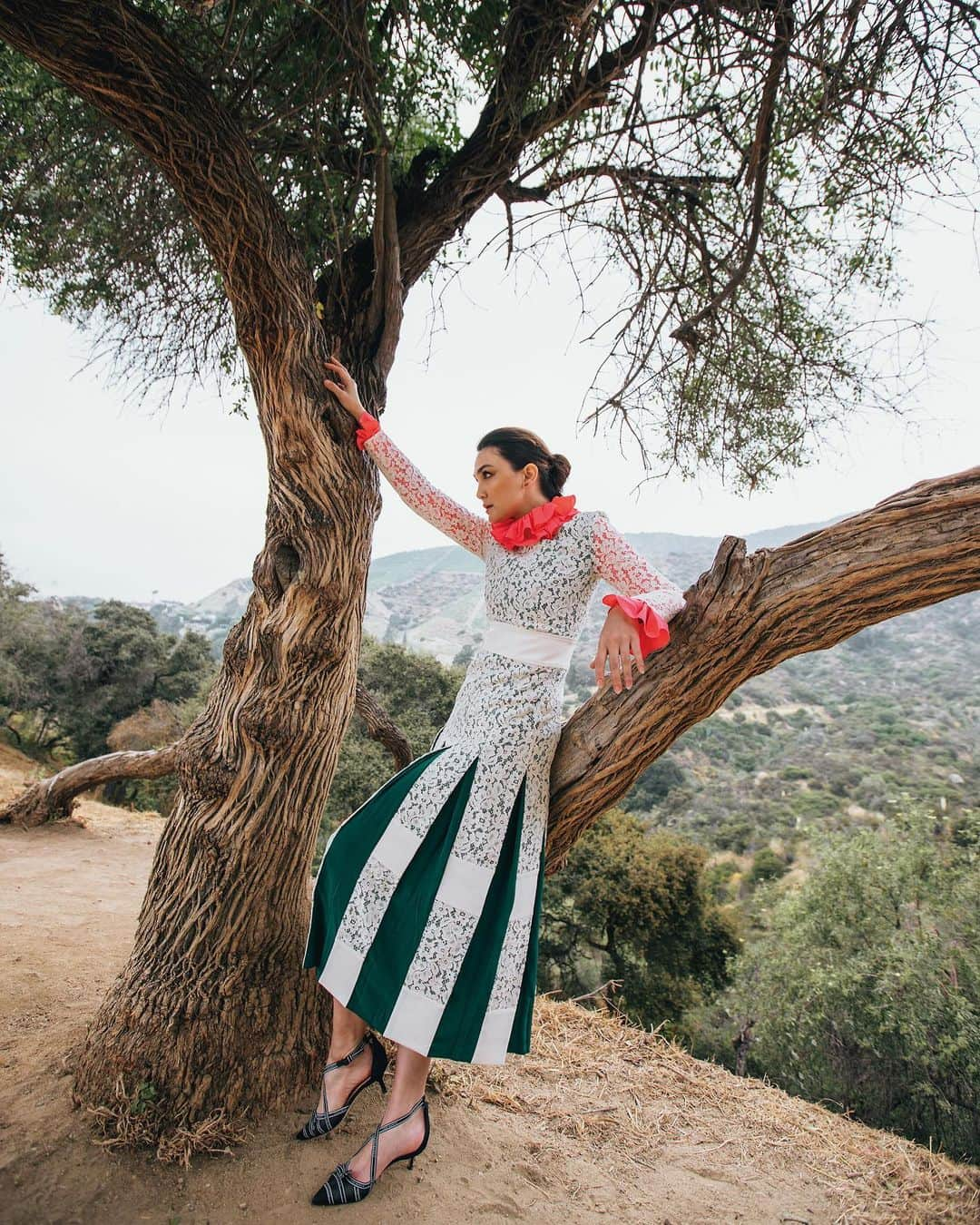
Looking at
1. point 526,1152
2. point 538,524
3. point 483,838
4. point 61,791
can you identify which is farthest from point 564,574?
point 61,791

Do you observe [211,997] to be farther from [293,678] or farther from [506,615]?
[506,615]

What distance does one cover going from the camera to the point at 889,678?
139ft

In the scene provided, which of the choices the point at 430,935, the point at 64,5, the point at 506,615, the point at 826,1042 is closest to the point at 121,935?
the point at 430,935

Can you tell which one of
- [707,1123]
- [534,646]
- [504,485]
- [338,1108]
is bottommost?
[707,1123]

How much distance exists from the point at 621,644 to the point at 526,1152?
6.25ft

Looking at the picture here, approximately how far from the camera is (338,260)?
9.80 feet

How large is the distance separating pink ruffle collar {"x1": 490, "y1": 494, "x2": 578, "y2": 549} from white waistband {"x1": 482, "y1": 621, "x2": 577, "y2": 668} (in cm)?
27

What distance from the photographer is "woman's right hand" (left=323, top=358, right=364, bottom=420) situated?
102 inches

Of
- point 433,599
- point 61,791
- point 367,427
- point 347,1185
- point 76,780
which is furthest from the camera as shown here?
point 433,599

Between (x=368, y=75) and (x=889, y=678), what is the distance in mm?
46434

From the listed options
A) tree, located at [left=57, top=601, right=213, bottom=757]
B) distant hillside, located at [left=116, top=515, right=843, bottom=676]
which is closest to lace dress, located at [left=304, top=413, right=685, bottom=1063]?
tree, located at [left=57, top=601, right=213, bottom=757]

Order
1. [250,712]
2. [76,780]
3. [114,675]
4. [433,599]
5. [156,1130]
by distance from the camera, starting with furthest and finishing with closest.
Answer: [433,599] < [114,675] < [76,780] < [250,712] < [156,1130]

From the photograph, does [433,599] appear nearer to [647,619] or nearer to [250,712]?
[250,712]

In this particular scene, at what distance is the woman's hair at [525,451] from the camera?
7.57 ft
